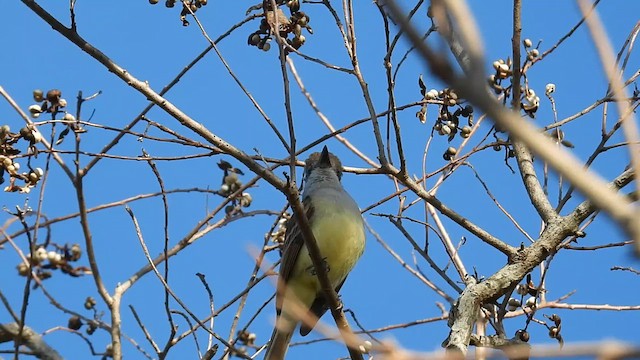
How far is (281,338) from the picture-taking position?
5734mm

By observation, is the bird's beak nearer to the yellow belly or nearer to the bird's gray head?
the bird's gray head

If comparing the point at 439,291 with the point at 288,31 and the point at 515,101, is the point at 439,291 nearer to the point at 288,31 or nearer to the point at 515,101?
the point at 515,101

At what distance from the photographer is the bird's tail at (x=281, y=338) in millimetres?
5680

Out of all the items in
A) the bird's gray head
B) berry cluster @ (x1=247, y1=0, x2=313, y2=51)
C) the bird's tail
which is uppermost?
the bird's gray head

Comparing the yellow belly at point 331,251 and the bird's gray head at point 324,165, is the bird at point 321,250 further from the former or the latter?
the bird's gray head at point 324,165

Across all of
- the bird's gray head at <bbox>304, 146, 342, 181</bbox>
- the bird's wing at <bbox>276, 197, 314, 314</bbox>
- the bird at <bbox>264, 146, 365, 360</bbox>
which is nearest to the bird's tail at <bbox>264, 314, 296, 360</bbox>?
the bird at <bbox>264, 146, 365, 360</bbox>

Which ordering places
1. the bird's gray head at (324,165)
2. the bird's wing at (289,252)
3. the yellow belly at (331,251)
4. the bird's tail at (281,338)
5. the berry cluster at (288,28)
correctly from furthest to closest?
1. the bird's gray head at (324,165)
2. the yellow belly at (331,251)
3. the bird's wing at (289,252)
4. the bird's tail at (281,338)
5. the berry cluster at (288,28)

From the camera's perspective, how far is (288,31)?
499 cm

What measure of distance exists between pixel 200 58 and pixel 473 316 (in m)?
2.43

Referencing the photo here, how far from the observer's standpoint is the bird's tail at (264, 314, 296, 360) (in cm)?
568

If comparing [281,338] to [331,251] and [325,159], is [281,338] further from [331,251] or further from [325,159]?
[325,159]

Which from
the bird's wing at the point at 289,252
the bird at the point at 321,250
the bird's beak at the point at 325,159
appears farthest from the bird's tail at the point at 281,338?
the bird's beak at the point at 325,159

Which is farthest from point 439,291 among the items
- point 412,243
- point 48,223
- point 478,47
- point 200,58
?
point 478,47

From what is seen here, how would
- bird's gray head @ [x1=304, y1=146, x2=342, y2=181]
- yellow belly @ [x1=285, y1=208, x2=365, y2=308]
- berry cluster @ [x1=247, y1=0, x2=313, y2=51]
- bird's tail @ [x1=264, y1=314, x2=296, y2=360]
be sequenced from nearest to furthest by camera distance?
berry cluster @ [x1=247, y1=0, x2=313, y2=51] → bird's tail @ [x1=264, y1=314, x2=296, y2=360] → yellow belly @ [x1=285, y1=208, x2=365, y2=308] → bird's gray head @ [x1=304, y1=146, x2=342, y2=181]
